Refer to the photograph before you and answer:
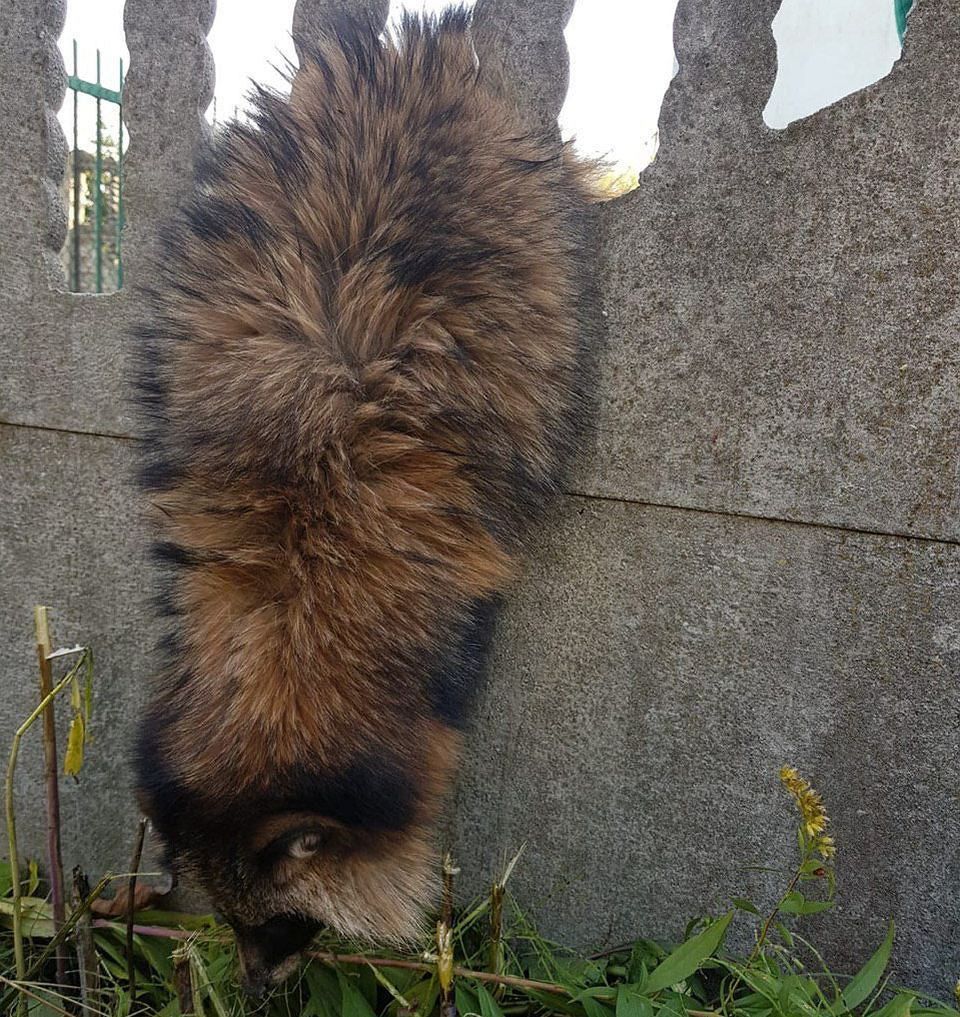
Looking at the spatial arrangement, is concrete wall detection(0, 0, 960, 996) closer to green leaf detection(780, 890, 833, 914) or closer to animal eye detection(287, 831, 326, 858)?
green leaf detection(780, 890, 833, 914)

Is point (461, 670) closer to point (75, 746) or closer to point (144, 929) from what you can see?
point (75, 746)

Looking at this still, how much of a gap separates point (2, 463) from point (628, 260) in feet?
6.80

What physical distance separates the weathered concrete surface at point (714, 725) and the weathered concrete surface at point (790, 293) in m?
0.16

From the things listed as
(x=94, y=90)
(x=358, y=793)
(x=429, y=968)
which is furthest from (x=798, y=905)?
(x=94, y=90)

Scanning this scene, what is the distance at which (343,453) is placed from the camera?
1.86 meters

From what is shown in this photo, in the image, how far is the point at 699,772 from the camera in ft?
7.70

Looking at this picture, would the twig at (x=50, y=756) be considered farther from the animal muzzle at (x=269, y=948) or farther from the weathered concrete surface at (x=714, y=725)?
the weathered concrete surface at (x=714, y=725)

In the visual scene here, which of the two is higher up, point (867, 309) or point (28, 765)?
point (867, 309)

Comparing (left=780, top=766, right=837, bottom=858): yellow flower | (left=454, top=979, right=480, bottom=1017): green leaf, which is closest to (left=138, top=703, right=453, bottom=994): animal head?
(left=454, top=979, right=480, bottom=1017): green leaf

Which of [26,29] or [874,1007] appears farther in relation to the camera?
[26,29]

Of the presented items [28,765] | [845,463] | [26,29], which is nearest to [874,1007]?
[845,463]

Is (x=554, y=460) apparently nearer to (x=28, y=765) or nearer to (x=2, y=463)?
(x=2, y=463)

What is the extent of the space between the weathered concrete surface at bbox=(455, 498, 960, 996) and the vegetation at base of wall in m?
0.10

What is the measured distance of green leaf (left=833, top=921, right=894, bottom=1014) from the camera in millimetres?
2029
